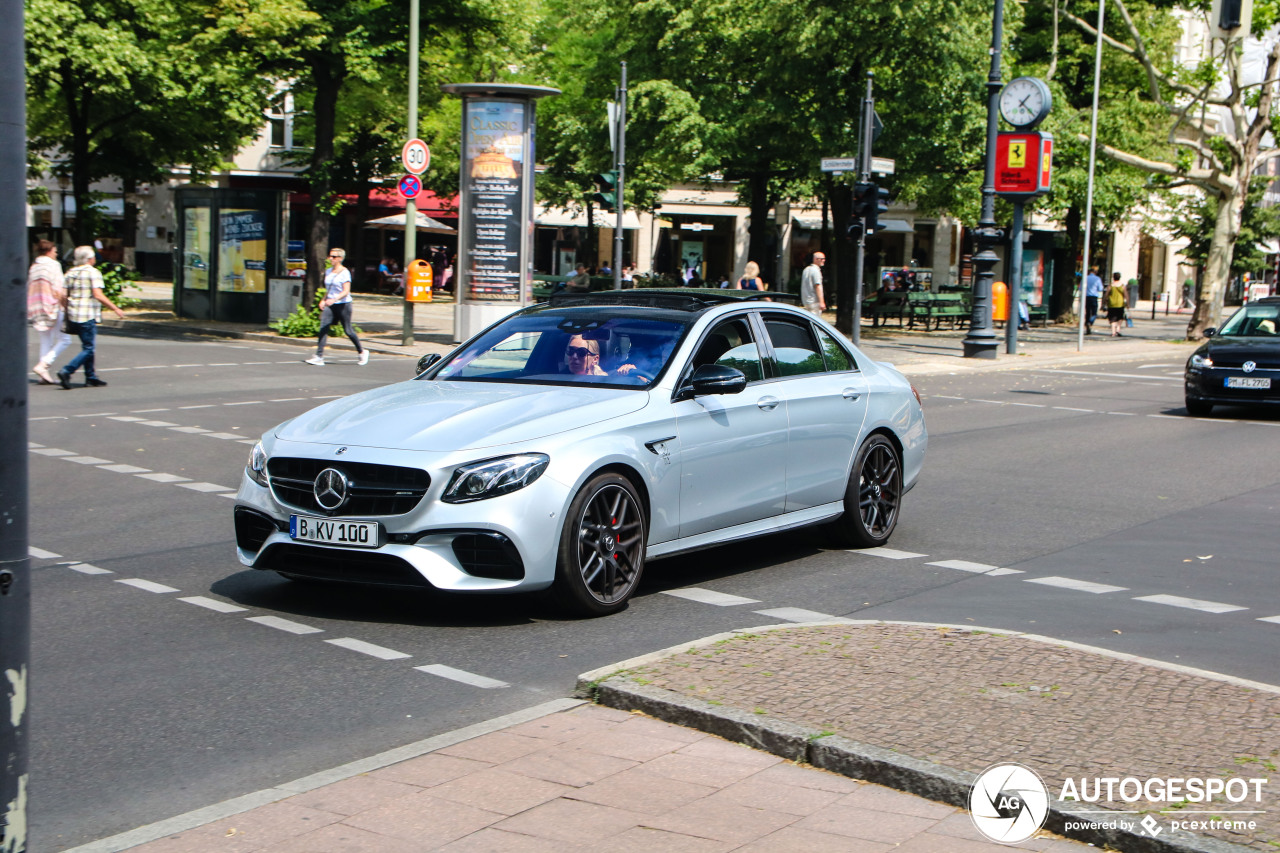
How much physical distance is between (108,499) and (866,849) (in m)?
7.58

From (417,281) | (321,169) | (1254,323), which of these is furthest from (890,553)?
(321,169)

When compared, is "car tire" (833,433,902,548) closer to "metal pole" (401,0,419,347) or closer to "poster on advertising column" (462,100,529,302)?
"poster on advertising column" (462,100,529,302)

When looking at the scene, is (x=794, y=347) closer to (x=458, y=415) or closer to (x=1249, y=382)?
(x=458, y=415)

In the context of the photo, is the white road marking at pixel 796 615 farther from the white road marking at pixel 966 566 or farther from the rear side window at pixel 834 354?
the rear side window at pixel 834 354

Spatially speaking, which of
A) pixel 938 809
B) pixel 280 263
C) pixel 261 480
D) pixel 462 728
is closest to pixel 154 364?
pixel 280 263

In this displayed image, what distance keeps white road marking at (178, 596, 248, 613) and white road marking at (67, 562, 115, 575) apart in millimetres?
866

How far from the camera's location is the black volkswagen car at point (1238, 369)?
17.2m

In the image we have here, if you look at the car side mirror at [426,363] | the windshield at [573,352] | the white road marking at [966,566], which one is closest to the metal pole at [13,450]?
the windshield at [573,352]

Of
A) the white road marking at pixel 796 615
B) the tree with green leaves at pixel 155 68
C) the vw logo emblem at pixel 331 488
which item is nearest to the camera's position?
the vw logo emblem at pixel 331 488

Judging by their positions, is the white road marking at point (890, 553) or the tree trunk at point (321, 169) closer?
the white road marking at point (890, 553)

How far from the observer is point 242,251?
96.8 ft

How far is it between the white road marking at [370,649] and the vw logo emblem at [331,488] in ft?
1.99

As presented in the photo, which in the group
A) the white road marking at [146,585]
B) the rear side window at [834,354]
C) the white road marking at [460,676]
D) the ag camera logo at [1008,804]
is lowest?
the white road marking at [146,585]

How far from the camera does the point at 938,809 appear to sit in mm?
4199
